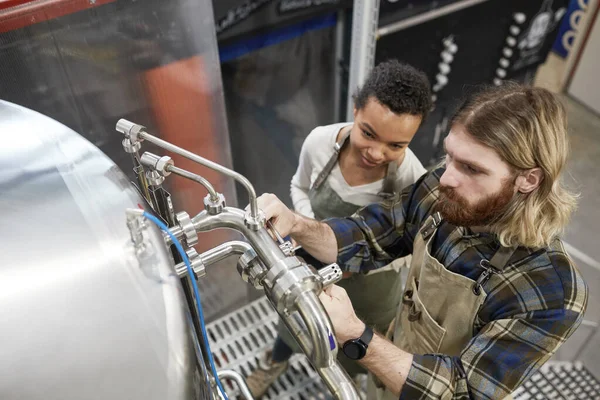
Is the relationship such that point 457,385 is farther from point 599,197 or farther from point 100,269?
point 599,197

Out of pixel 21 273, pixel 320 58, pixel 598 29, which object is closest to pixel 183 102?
pixel 320 58

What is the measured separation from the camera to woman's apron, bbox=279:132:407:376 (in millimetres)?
1436

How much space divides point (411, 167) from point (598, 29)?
2723 mm

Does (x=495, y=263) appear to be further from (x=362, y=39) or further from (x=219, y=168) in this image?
(x=362, y=39)

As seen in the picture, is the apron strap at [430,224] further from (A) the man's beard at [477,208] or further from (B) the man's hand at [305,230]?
(B) the man's hand at [305,230]

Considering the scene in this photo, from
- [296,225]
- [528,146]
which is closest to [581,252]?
[528,146]

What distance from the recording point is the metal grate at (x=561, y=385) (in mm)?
1779

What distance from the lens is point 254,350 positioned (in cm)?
187

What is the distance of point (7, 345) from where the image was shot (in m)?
0.60

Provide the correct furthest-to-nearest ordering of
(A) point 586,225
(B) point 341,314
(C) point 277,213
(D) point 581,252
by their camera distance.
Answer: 1. (A) point 586,225
2. (D) point 581,252
3. (C) point 277,213
4. (B) point 341,314

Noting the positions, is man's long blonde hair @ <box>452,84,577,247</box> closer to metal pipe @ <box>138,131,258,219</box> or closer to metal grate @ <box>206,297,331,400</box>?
metal pipe @ <box>138,131,258,219</box>

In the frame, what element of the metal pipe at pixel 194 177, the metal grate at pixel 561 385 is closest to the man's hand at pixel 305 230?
the metal pipe at pixel 194 177

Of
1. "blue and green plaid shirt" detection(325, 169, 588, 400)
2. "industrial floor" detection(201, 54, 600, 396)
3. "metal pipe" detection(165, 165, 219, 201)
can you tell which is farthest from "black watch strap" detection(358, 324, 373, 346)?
"industrial floor" detection(201, 54, 600, 396)

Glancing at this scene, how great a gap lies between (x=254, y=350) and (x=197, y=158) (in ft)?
Answer: 4.15
